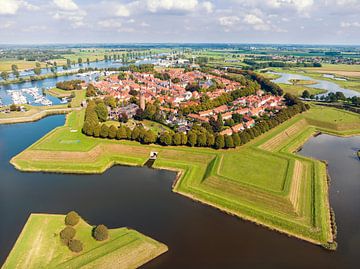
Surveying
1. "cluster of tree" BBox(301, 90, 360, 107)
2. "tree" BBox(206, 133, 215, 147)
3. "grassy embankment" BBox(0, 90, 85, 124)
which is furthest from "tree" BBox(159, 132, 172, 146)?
"cluster of tree" BBox(301, 90, 360, 107)

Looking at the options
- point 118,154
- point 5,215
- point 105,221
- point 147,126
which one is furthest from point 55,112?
point 105,221

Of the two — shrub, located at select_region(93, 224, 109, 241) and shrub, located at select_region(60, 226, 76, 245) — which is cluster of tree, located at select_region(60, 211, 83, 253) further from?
shrub, located at select_region(93, 224, 109, 241)

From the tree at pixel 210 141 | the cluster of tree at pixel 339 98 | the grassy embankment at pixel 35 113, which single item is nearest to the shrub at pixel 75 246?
the tree at pixel 210 141

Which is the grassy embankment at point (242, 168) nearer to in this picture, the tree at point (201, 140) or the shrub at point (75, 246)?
the tree at point (201, 140)

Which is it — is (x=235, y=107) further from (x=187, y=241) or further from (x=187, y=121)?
(x=187, y=241)

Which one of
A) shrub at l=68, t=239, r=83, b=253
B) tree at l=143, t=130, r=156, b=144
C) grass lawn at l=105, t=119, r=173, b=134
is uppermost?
tree at l=143, t=130, r=156, b=144

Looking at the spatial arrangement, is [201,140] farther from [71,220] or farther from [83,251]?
[83,251]
